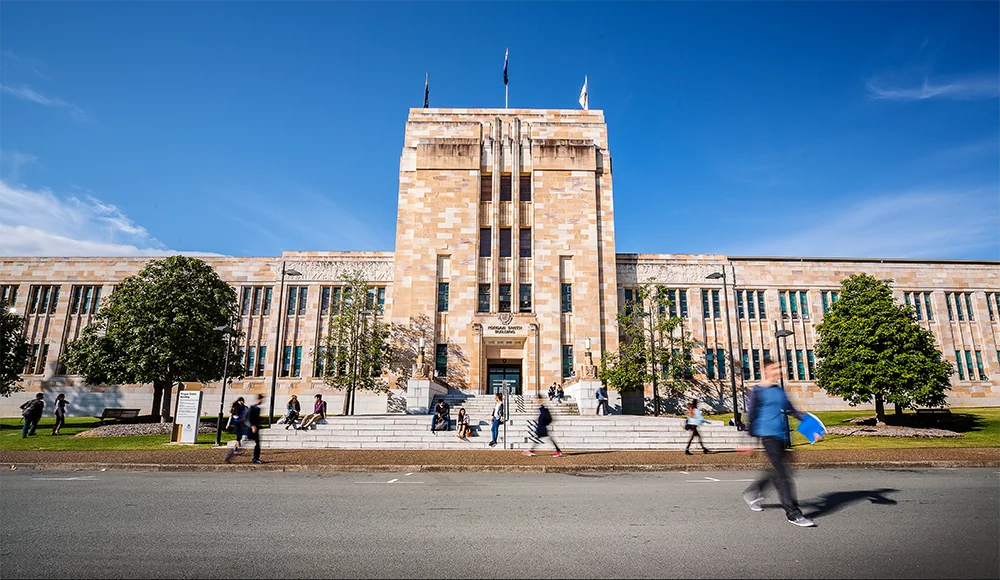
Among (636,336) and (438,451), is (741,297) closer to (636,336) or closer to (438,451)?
(636,336)

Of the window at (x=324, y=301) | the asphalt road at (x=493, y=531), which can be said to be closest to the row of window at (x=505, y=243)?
the window at (x=324, y=301)

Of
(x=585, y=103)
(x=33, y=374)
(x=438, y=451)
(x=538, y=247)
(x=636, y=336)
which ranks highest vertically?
(x=585, y=103)

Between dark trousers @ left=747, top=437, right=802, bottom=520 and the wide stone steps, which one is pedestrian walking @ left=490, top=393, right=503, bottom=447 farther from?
dark trousers @ left=747, top=437, right=802, bottom=520

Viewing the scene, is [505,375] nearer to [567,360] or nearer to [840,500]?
[567,360]

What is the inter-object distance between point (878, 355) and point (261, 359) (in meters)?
39.3

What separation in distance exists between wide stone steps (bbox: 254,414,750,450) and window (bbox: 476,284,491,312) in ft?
48.6

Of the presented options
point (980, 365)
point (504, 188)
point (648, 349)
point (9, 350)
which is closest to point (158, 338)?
point (9, 350)

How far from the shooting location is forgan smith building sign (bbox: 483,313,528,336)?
3444cm

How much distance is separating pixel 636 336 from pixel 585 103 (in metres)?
19.7

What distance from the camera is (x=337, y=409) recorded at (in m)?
37.3

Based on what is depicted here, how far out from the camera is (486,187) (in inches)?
1517

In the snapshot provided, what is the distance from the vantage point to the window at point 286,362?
3838cm

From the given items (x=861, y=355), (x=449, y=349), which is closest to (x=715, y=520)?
(x=861, y=355)

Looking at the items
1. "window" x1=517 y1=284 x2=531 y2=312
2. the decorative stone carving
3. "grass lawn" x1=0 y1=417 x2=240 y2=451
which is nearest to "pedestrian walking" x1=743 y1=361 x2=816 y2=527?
"grass lawn" x1=0 y1=417 x2=240 y2=451
